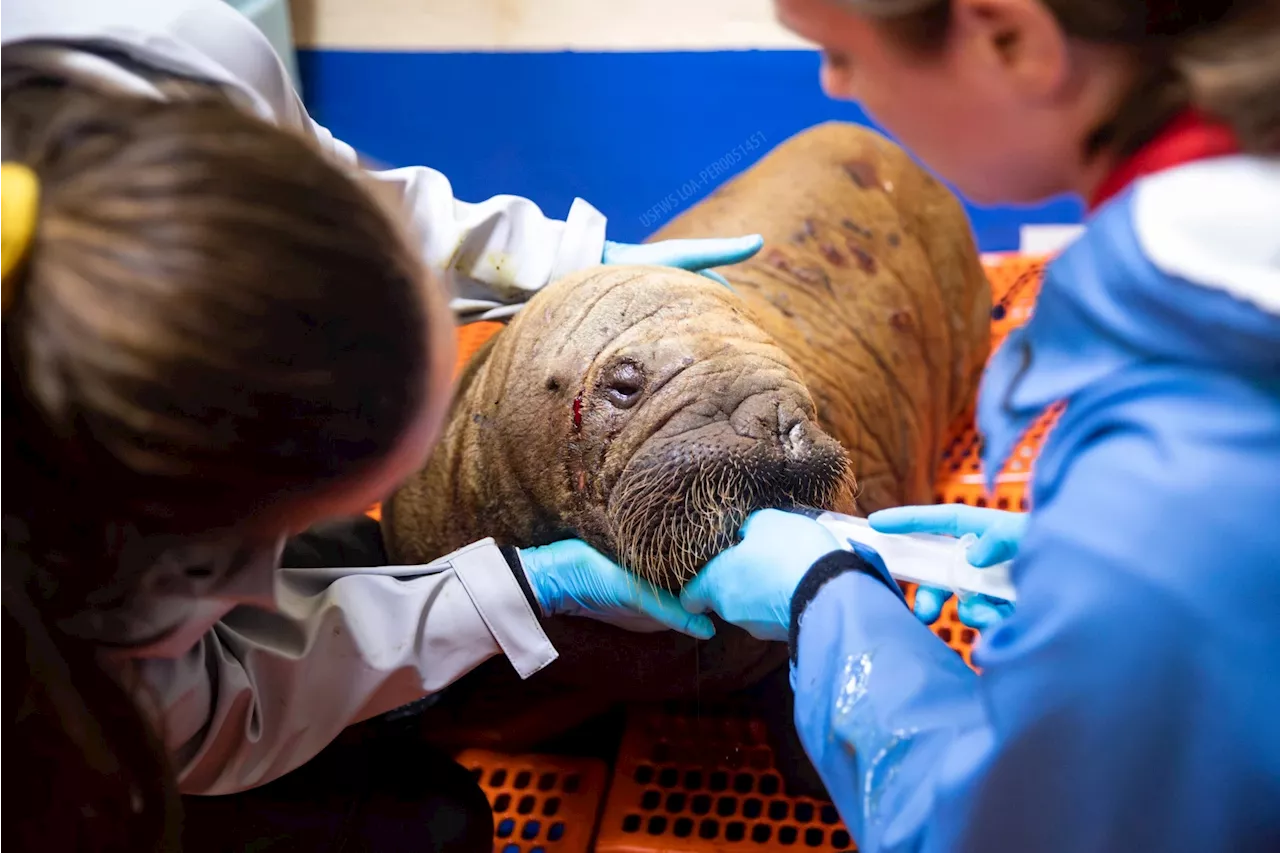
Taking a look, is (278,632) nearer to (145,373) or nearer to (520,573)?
(520,573)

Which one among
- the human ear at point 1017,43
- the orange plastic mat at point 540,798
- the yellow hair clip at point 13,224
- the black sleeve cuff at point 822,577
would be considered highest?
the human ear at point 1017,43

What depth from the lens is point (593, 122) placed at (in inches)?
168

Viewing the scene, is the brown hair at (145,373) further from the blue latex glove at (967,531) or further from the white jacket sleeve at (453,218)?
the blue latex glove at (967,531)

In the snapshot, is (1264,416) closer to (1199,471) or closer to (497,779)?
(1199,471)

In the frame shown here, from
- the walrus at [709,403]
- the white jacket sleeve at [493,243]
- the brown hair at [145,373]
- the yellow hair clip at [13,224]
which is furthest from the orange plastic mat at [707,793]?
the yellow hair clip at [13,224]

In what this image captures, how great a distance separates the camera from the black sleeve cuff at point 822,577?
1.45 m

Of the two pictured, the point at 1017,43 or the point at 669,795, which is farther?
the point at 669,795

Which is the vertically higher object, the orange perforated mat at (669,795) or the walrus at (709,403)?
the walrus at (709,403)

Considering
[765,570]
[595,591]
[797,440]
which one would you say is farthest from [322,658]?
[797,440]

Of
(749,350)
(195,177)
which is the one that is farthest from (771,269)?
(195,177)

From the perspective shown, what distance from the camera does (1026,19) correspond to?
860 mm

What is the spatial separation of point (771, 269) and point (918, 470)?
2.17 ft

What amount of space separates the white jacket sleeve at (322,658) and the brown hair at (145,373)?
0.26 metres

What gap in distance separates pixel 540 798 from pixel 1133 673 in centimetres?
191
